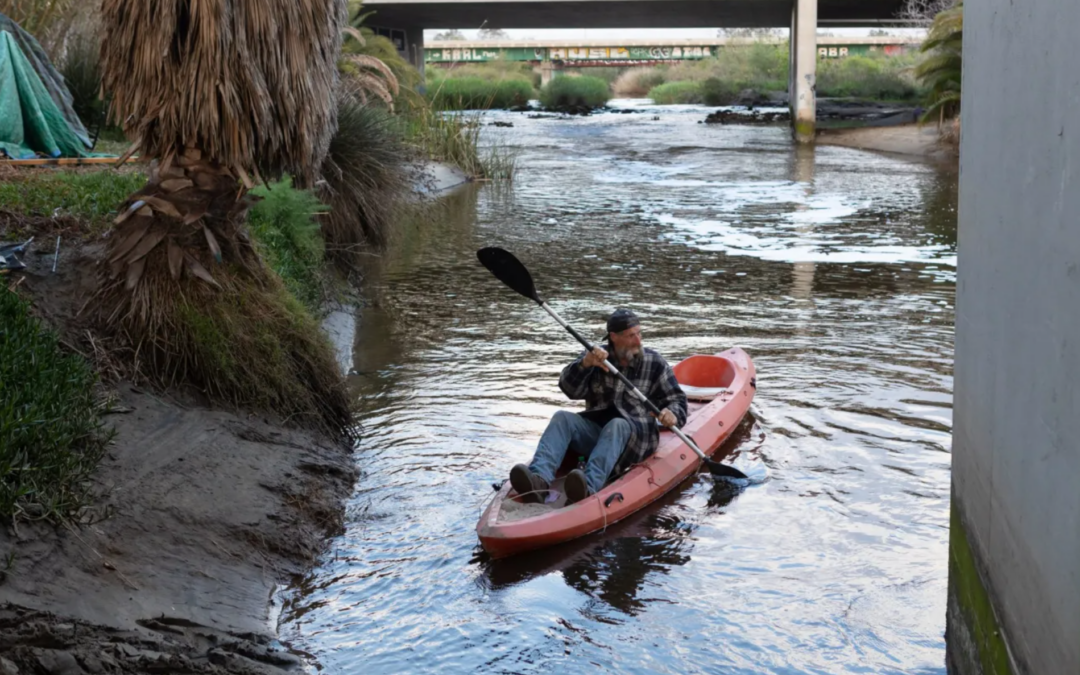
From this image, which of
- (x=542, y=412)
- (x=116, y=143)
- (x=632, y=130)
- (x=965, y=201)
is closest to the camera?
(x=965, y=201)

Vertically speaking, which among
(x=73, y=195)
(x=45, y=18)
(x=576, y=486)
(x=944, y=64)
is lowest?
(x=576, y=486)

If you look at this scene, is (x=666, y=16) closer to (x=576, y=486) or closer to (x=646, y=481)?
(x=646, y=481)

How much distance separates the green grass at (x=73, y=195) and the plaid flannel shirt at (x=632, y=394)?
11.3ft

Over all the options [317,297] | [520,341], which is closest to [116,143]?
[317,297]

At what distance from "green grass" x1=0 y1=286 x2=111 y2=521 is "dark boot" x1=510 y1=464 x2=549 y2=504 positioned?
2.10 metres

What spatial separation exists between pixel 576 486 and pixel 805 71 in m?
33.3

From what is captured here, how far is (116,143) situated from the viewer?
1539cm

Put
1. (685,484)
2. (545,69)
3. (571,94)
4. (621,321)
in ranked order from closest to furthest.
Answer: (621,321), (685,484), (571,94), (545,69)

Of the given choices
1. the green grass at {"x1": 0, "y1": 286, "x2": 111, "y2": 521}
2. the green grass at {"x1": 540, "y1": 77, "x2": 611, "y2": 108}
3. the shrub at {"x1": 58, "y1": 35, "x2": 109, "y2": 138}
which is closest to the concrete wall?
the green grass at {"x1": 0, "y1": 286, "x2": 111, "y2": 521}

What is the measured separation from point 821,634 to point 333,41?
16.0ft

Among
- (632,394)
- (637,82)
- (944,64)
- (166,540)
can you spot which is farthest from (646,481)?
(637,82)

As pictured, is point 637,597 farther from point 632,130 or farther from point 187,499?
point 632,130

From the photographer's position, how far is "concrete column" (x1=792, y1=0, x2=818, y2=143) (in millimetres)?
37000

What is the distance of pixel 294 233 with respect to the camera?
1052 cm
